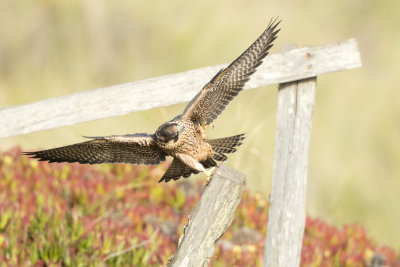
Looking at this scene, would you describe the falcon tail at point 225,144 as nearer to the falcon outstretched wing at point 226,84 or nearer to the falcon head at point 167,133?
the falcon outstretched wing at point 226,84

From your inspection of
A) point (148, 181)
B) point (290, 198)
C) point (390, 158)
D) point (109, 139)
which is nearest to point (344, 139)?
point (390, 158)

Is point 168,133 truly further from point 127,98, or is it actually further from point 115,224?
point 115,224

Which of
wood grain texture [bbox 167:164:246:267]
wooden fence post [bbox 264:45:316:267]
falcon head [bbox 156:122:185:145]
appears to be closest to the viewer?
wood grain texture [bbox 167:164:246:267]

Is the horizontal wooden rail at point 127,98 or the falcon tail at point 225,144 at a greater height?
the horizontal wooden rail at point 127,98

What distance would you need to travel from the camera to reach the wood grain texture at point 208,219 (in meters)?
2.93

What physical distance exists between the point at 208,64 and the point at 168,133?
605 centimetres

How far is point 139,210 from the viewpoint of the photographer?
5.89 m

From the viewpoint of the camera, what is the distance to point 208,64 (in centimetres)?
915

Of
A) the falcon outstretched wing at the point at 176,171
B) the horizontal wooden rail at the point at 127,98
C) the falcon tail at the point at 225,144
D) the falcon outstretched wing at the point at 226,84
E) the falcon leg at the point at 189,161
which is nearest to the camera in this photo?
the falcon leg at the point at 189,161

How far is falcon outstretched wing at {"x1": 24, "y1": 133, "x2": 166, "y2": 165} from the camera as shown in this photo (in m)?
3.47

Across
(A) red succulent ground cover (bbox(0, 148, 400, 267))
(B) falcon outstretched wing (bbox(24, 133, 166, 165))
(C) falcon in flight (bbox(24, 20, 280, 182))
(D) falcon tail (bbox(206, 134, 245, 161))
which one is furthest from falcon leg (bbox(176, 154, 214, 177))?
(A) red succulent ground cover (bbox(0, 148, 400, 267))

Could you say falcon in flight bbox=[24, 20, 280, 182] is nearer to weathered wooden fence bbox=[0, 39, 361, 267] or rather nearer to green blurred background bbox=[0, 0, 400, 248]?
weathered wooden fence bbox=[0, 39, 361, 267]

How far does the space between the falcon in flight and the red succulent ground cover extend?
86 centimetres

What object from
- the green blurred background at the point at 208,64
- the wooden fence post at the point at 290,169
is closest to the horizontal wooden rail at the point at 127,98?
the wooden fence post at the point at 290,169
